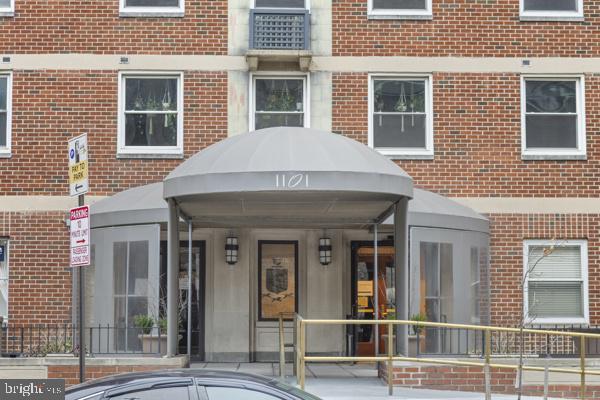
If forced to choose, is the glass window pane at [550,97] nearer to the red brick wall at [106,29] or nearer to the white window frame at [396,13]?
the white window frame at [396,13]

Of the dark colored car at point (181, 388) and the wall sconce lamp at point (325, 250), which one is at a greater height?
the wall sconce lamp at point (325, 250)

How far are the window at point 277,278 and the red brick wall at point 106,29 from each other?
401cm

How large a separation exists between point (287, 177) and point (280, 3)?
22.0ft

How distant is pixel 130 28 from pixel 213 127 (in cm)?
251

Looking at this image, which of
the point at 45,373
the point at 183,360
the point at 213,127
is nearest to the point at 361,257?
the point at 213,127

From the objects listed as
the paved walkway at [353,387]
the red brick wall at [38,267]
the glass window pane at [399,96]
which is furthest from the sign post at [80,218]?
the glass window pane at [399,96]

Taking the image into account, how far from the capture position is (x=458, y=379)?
14.5 m

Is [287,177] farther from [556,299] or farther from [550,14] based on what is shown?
[550,14]

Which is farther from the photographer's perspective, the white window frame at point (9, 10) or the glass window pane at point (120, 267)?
the white window frame at point (9, 10)

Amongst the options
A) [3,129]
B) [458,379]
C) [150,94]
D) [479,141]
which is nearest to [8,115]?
[3,129]

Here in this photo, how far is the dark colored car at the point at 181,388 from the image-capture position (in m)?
8.60

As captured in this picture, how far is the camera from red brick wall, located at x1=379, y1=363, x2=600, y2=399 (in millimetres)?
14398

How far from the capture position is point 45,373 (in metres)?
15.5

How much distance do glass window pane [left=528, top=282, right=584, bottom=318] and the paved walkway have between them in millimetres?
3763
